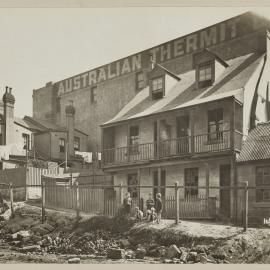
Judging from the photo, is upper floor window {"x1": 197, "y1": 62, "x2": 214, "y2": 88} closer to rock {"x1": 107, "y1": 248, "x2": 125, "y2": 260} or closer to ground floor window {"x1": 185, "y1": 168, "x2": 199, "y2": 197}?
ground floor window {"x1": 185, "y1": 168, "x2": 199, "y2": 197}

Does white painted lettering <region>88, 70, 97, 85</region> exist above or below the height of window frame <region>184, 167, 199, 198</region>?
above

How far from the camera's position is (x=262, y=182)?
15773mm

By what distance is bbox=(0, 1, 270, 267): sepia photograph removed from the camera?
40.7ft

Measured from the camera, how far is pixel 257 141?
1647 cm

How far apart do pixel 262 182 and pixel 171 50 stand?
11148 millimetres

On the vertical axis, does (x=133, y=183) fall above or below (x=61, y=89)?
below

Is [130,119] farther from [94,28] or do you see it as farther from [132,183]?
[94,28]

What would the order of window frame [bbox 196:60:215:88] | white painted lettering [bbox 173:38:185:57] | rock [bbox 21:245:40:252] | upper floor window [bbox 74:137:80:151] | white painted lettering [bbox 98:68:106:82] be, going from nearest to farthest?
rock [bbox 21:245:40:252] → window frame [bbox 196:60:215:88] → white painted lettering [bbox 173:38:185:57] → white painted lettering [bbox 98:68:106:82] → upper floor window [bbox 74:137:80:151]

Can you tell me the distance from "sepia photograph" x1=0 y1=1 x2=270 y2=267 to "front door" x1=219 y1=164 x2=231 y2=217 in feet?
0.12

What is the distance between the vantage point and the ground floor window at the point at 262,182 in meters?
15.2

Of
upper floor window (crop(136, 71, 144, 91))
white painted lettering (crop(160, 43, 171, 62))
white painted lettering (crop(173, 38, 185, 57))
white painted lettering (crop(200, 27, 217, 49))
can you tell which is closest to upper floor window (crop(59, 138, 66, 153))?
upper floor window (crop(136, 71, 144, 91))

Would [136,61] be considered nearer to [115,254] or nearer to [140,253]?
[140,253]

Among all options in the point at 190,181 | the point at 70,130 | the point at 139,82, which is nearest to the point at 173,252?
the point at 190,181

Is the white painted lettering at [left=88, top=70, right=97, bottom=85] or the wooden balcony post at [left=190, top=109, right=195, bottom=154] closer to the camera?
the wooden balcony post at [left=190, top=109, right=195, bottom=154]
